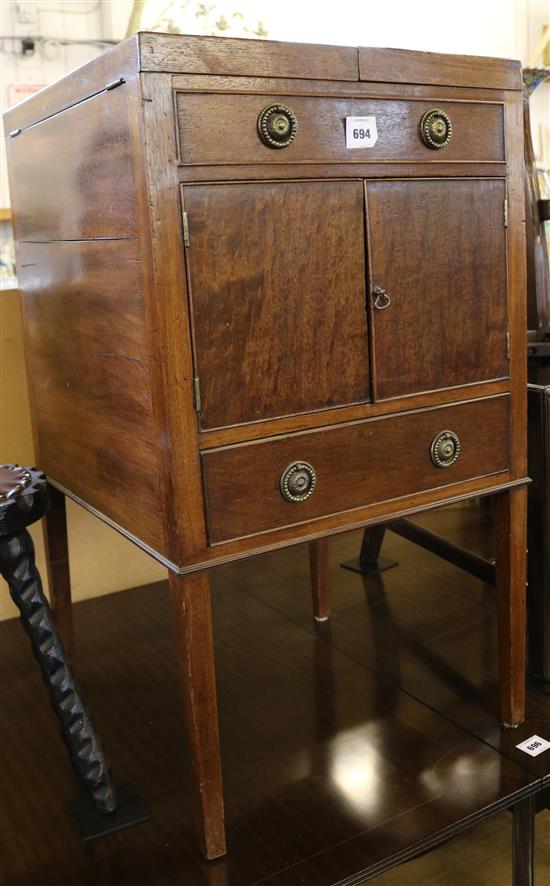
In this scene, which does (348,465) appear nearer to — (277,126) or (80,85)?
(277,126)

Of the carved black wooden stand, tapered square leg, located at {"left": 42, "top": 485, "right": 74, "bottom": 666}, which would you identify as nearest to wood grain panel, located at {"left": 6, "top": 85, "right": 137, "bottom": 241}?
the carved black wooden stand

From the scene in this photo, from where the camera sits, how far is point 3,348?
2.09 meters

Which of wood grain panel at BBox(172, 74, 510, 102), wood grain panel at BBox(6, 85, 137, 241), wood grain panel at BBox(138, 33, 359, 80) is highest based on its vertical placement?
wood grain panel at BBox(138, 33, 359, 80)

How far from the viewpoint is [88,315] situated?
1.44m

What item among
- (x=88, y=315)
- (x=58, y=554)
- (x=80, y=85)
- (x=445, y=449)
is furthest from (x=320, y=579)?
(x=80, y=85)

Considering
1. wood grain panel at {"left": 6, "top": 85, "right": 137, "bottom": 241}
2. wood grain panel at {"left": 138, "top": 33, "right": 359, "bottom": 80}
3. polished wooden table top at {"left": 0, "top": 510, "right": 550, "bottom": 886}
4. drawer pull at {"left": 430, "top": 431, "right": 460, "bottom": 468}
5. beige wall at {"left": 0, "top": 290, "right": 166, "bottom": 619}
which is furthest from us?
beige wall at {"left": 0, "top": 290, "right": 166, "bottom": 619}

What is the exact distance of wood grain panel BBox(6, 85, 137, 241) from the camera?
4.09ft

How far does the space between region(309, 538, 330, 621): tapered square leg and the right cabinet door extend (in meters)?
0.71

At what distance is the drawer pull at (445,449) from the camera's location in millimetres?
1479

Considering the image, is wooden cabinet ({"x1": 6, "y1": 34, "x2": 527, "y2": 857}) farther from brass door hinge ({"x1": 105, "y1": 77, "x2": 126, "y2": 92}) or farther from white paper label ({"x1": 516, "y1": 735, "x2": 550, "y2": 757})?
white paper label ({"x1": 516, "y1": 735, "x2": 550, "y2": 757})

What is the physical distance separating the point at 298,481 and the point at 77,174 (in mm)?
564

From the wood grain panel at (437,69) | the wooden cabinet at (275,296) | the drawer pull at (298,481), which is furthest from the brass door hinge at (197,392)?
the wood grain panel at (437,69)

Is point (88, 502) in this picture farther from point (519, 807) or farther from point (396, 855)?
point (519, 807)

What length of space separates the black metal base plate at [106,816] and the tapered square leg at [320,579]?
2.33ft
